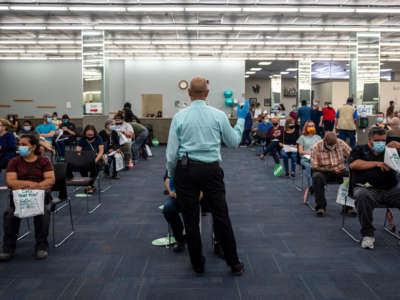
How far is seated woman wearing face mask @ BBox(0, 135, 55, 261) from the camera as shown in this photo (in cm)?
349

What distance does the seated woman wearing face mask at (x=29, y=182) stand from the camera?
3.49 meters

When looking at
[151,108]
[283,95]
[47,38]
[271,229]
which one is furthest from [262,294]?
[283,95]

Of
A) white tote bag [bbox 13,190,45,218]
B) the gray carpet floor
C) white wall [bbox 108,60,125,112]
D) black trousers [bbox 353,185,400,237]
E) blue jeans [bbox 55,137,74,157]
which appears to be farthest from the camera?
white wall [bbox 108,60,125,112]

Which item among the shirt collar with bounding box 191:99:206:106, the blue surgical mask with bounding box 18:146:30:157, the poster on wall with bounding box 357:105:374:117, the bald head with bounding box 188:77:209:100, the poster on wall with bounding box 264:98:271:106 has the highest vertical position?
the poster on wall with bounding box 264:98:271:106

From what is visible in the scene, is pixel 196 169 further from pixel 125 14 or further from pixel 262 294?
pixel 125 14

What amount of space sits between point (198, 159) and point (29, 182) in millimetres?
1819

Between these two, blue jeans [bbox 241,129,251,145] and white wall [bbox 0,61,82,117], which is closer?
blue jeans [bbox 241,129,251,145]

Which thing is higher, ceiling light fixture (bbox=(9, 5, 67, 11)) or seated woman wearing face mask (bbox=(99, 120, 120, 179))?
ceiling light fixture (bbox=(9, 5, 67, 11))

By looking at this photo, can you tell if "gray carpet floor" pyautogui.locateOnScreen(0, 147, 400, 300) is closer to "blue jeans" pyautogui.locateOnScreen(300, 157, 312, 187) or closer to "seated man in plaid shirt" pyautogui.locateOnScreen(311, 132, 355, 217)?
"seated man in plaid shirt" pyautogui.locateOnScreen(311, 132, 355, 217)

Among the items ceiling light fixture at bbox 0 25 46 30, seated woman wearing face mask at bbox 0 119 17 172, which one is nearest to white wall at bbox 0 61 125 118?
ceiling light fixture at bbox 0 25 46 30

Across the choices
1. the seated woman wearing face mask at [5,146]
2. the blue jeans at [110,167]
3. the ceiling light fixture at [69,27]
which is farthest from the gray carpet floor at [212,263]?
the ceiling light fixture at [69,27]

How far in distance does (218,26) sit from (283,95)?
58.0ft

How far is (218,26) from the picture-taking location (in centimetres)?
1173

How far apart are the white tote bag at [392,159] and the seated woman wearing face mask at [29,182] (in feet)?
10.5
